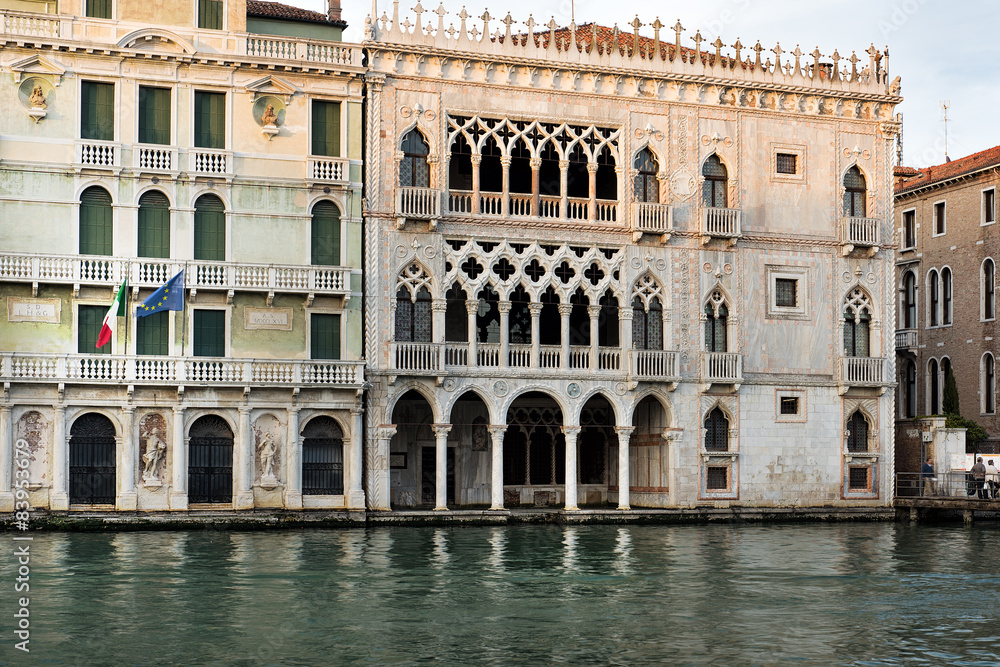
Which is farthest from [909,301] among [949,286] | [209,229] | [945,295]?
[209,229]

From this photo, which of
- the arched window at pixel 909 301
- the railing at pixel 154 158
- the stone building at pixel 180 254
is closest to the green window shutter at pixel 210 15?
the stone building at pixel 180 254

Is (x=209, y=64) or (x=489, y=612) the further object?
(x=209, y=64)

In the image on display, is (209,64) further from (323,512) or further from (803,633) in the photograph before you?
(803,633)

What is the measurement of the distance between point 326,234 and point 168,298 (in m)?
4.41

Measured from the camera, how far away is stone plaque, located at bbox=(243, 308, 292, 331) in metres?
34.2

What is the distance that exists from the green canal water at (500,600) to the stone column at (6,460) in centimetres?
230

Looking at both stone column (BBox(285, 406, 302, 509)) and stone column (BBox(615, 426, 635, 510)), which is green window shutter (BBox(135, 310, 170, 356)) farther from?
stone column (BBox(615, 426, 635, 510))

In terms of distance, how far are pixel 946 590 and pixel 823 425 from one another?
52.8ft

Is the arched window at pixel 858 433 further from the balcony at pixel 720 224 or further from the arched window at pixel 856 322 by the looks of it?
the balcony at pixel 720 224

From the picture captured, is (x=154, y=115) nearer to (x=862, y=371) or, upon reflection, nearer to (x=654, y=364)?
(x=654, y=364)

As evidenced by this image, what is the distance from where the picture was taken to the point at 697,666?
54.0 feet

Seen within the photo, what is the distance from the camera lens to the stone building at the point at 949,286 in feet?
149

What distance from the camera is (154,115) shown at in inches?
1329

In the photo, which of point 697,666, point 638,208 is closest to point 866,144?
point 638,208
